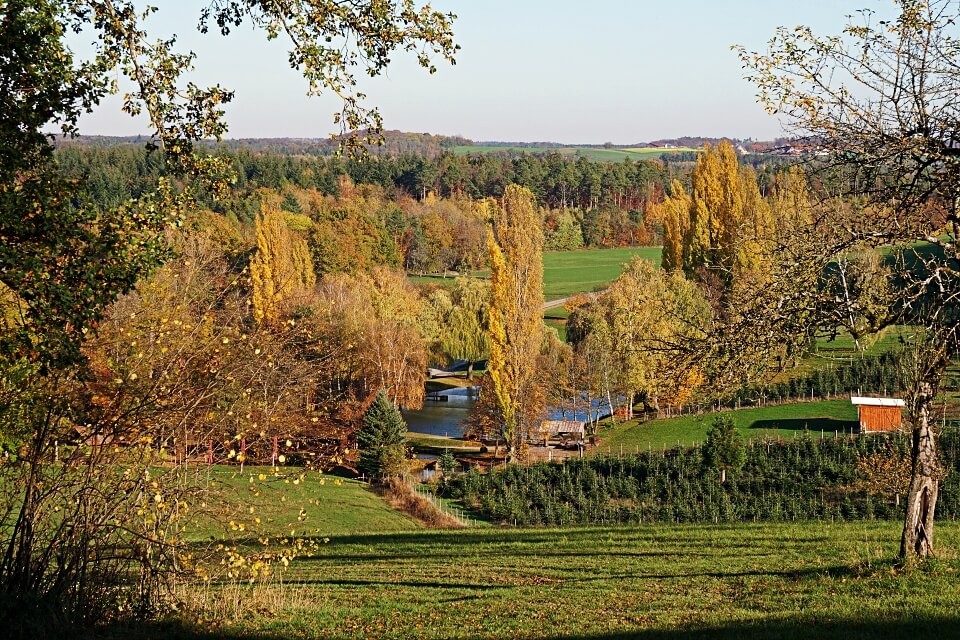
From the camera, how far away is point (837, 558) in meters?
10.3

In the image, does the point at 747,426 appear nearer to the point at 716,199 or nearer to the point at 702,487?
the point at 702,487

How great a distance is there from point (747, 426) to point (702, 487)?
367 inches

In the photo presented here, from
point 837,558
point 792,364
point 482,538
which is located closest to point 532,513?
point 482,538

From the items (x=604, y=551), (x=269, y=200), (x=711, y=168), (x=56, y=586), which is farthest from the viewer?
(x=269, y=200)

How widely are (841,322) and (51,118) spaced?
730 cm

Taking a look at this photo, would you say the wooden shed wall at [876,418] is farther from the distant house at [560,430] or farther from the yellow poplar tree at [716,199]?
the yellow poplar tree at [716,199]

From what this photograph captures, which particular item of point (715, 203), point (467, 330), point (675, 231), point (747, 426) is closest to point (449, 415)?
point (467, 330)

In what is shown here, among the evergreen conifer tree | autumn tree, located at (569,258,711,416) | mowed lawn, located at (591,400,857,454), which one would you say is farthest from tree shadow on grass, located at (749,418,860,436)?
the evergreen conifer tree

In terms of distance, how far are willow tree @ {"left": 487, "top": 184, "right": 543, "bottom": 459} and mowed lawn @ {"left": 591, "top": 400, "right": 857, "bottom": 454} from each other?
343 centimetres

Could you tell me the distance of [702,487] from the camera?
23.2 metres

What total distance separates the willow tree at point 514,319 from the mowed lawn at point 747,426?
3.43m

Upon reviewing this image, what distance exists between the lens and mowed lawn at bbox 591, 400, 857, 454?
99.5 feet

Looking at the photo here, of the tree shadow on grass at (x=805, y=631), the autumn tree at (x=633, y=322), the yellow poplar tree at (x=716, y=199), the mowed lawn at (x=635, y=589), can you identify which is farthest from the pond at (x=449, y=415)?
the tree shadow on grass at (x=805, y=631)

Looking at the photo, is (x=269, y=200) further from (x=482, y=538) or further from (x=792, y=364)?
(x=792, y=364)
